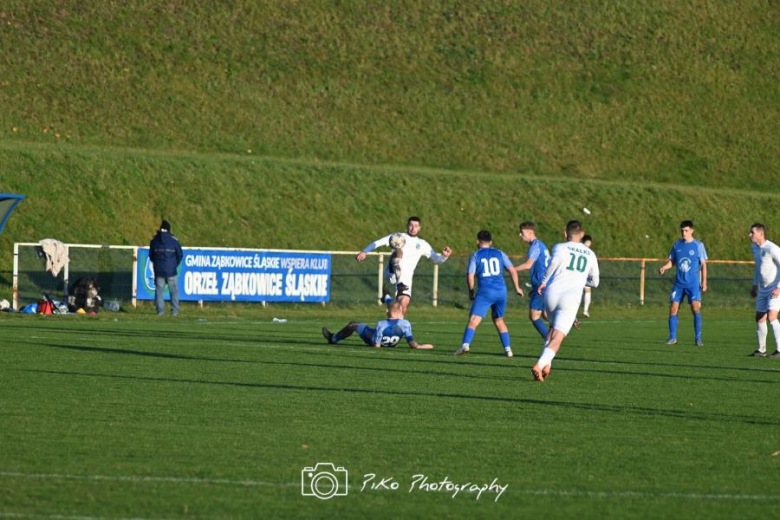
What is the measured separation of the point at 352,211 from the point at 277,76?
→ 13.5m

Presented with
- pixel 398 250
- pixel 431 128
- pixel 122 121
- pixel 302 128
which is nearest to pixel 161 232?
pixel 398 250

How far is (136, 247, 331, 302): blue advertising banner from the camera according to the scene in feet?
116

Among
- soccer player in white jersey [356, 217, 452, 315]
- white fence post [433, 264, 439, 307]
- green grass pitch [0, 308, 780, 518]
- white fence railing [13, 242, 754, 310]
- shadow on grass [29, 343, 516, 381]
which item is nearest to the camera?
green grass pitch [0, 308, 780, 518]

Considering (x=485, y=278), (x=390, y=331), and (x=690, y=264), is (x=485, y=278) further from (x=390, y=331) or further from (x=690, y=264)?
(x=690, y=264)

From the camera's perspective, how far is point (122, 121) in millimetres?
53562

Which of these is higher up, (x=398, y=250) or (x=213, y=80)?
(x=213, y=80)

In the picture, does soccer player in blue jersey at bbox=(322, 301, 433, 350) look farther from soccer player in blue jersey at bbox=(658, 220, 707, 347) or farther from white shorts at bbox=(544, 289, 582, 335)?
white shorts at bbox=(544, 289, 582, 335)

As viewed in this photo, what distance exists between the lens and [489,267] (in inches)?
825

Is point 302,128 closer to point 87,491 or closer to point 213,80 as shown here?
point 213,80

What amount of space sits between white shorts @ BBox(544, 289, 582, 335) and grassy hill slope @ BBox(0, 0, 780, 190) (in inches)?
1459

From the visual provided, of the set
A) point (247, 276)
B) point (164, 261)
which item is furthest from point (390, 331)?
point (247, 276)

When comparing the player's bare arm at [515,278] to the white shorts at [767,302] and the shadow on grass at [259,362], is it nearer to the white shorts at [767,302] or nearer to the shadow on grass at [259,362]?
the shadow on grass at [259,362]

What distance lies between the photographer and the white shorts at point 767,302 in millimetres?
23047

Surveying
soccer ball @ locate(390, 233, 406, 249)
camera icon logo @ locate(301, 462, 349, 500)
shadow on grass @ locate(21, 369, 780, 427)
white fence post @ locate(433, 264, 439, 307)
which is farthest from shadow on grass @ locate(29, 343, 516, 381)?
white fence post @ locate(433, 264, 439, 307)
